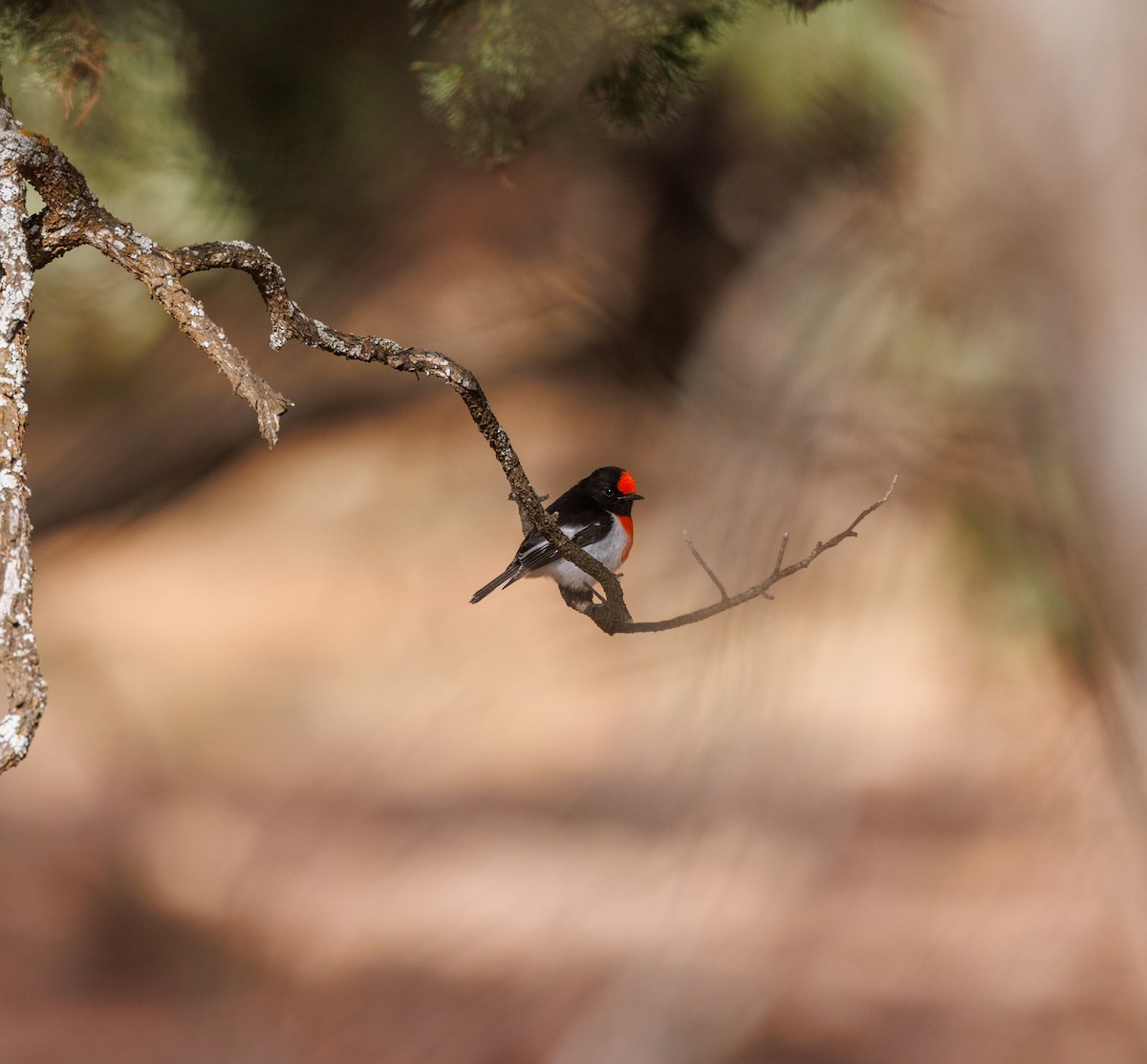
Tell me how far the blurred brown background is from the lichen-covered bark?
17.8 inches

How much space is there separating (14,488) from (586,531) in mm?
428

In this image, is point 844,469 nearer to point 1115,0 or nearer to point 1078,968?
point 1115,0

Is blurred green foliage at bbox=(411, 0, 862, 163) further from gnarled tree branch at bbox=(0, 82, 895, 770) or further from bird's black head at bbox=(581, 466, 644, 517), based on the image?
gnarled tree branch at bbox=(0, 82, 895, 770)

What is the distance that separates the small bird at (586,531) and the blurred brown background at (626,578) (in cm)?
8

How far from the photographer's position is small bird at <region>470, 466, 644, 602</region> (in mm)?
607

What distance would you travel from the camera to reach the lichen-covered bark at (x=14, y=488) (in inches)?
9.3

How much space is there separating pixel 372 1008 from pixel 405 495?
2.92 feet

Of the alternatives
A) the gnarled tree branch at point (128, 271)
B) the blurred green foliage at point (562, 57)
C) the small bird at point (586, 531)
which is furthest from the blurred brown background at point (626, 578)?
the gnarled tree branch at point (128, 271)

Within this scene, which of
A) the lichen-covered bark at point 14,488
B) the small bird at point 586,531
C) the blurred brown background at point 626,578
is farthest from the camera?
the blurred brown background at point 626,578

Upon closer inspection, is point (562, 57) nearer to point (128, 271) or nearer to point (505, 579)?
point (505, 579)

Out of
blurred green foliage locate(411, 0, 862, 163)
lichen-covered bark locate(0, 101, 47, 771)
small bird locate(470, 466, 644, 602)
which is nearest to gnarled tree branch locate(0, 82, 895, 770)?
lichen-covered bark locate(0, 101, 47, 771)

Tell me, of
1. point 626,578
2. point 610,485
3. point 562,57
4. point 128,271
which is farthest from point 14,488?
point 626,578

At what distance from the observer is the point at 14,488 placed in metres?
0.27

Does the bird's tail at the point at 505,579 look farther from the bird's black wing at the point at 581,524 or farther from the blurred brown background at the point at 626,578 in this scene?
the blurred brown background at the point at 626,578
